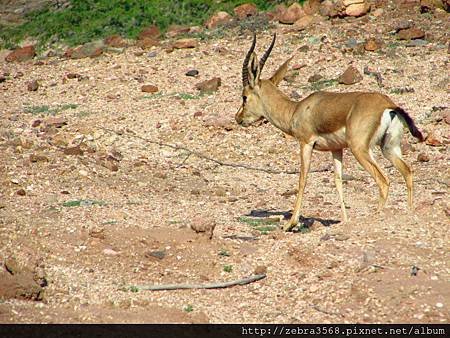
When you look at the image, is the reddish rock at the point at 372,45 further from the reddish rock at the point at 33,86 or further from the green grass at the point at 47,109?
the reddish rock at the point at 33,86

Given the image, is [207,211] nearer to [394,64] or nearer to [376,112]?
[376,112]

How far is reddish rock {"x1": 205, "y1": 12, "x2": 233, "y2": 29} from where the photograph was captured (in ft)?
72.8

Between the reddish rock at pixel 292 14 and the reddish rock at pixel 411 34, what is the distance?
2.65m

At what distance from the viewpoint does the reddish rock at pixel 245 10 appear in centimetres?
2244

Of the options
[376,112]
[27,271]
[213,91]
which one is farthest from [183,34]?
[27,271]

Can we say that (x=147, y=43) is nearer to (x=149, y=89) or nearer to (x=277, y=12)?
(x=149, y=89)

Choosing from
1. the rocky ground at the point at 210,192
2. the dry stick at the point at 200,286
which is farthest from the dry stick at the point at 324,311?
the dry stick at the point at 200,286

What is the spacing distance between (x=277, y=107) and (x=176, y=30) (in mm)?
10361

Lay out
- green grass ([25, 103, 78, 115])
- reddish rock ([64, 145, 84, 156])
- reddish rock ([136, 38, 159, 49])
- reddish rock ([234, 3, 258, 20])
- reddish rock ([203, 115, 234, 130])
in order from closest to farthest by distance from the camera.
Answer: reddish rock ([64, 145, 84, 156]), reddish rock ([203, 115, 234, 130]), green grass ([25, 103, 78, 115]), reddish rock ([136, 38, 159, 49]), reddish rock ([234, 3, 258, 20])

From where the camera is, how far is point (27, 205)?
12.0m

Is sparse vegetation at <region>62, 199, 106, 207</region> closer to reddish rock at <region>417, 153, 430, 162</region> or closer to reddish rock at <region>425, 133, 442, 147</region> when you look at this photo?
reddish rock at <region>417, 153, 430, 162</region>

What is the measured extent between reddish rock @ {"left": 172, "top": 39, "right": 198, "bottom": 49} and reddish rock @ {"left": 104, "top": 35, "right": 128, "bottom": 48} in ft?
5.19

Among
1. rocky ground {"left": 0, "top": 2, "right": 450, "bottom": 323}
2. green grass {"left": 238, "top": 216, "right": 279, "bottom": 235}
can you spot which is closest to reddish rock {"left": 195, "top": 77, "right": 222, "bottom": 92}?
rocky ground {"left": 0, "top": 2, "right": 450, "bottom": 323}

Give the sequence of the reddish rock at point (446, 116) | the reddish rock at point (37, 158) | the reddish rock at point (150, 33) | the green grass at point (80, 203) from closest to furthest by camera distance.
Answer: the green grass at point (80, 203), the reddish rock at point (37, 158), the reddish rock at point (446, 116), the reddish rock at point (150, 33)
